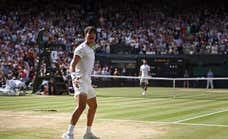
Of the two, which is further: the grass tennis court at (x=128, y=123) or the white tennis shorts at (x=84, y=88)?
the grass tennis court at (x=128, y=123)

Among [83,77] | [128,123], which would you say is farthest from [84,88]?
[128,123]

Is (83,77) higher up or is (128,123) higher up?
(83,77)

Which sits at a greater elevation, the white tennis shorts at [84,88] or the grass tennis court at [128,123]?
the white tennis shorts at [84,88]

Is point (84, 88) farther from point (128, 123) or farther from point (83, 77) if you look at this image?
point (128, 123)

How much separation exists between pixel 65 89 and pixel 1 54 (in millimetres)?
11757

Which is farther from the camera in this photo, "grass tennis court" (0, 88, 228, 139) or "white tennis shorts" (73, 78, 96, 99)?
"grass tennis court" (0, 88, 228, 139)

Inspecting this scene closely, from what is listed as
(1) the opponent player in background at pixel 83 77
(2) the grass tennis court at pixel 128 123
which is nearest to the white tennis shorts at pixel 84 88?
(1) the opponent player in background at pixel 83 77

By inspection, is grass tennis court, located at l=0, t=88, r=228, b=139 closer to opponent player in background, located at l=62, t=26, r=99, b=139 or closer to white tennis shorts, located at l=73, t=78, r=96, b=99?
opponent player in background, located at l=62, t=26, r=99, b=139

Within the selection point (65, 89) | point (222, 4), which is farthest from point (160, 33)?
point (65, 89)

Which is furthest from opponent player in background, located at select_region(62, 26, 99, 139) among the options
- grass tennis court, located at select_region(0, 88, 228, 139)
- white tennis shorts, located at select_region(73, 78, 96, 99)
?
grass tennis court, located at select_region(0, 88, 228, 139)

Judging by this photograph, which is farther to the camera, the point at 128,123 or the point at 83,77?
the point at 128,123

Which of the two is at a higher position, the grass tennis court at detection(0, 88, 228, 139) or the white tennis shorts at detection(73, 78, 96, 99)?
the white tennis shorts at detection(73, 78, 96, 99)

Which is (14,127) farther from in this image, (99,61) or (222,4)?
(222,4)

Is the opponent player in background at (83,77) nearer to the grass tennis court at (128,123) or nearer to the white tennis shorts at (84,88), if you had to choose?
the white tennis shorts at (84,88)
